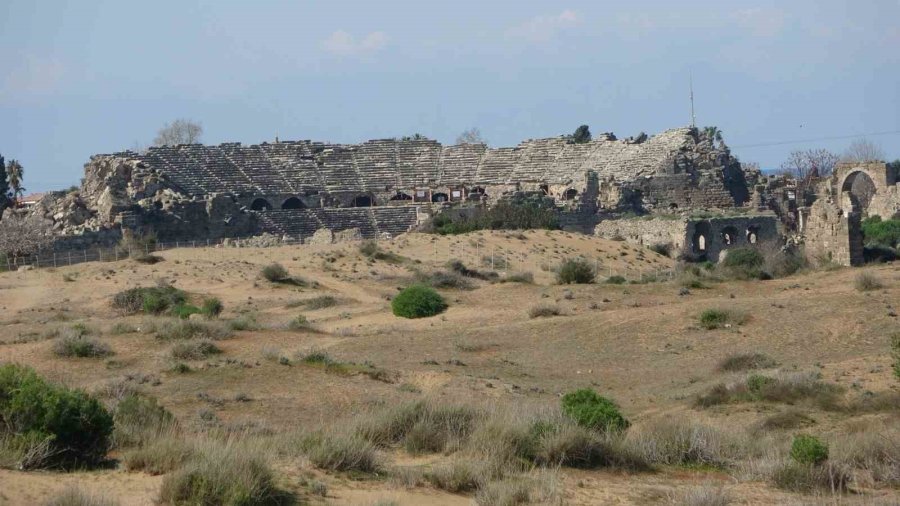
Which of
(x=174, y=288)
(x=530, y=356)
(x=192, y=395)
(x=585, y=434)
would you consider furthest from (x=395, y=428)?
(x=174, y=288)

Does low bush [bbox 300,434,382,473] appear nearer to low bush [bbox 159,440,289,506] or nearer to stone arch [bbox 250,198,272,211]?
low bush [bbox 159,440,289,506]

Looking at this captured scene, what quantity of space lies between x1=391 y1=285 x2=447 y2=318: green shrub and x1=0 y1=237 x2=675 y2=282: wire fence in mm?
6598

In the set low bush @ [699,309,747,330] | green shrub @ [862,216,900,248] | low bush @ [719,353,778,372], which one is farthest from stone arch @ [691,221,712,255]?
low bush @ [719,353,778,372]

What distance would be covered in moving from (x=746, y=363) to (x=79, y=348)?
10.4 metres

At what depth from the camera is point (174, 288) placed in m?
30.7

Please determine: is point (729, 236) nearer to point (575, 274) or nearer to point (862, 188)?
point (575, 274)

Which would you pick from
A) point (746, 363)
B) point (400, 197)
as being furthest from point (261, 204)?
point (746, 363)

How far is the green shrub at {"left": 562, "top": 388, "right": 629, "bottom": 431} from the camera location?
13375mm

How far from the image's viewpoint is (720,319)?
75.3 ft

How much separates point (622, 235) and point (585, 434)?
3322cm

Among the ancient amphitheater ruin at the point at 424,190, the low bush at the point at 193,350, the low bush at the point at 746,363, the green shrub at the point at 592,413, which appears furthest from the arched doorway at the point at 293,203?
the green shrub at the point at 592,413

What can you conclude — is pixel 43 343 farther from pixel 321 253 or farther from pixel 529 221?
pixel 529 221

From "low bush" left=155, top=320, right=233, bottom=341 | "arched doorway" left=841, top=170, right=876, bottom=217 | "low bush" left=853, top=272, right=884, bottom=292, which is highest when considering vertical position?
"arched doorway" left=841, top=170, right=876, bottom=217

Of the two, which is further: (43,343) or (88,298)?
(88,298)
